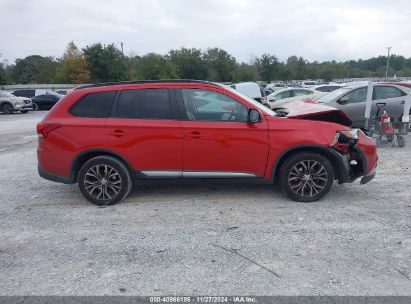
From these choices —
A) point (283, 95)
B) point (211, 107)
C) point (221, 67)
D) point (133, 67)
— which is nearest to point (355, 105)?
point (283, 95)

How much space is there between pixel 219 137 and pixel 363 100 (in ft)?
26.1

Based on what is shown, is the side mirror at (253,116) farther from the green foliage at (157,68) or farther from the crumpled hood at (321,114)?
the green foliage at (157,68)

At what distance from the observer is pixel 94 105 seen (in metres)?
5.24

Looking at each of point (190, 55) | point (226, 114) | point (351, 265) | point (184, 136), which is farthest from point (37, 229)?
point (190, 55)

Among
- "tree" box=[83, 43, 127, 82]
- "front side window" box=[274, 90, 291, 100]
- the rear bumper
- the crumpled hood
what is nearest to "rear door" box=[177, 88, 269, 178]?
the crumpled hood

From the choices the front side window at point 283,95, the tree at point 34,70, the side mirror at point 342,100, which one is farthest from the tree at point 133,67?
the side mirror at point 342,100

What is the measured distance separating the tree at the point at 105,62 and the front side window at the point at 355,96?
52778 millimetres

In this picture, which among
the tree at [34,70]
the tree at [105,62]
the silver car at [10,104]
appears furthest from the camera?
the tree at [34,70]

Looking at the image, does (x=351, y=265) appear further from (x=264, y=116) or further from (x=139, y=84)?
(x=139, y=84)

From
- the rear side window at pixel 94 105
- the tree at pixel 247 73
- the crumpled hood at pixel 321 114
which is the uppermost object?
the tree at pixel 247 73

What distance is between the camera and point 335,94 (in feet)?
38.9

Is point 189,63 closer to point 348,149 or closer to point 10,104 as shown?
point 10,104

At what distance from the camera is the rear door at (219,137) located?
A: 504 cm

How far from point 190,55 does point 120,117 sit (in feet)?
233
